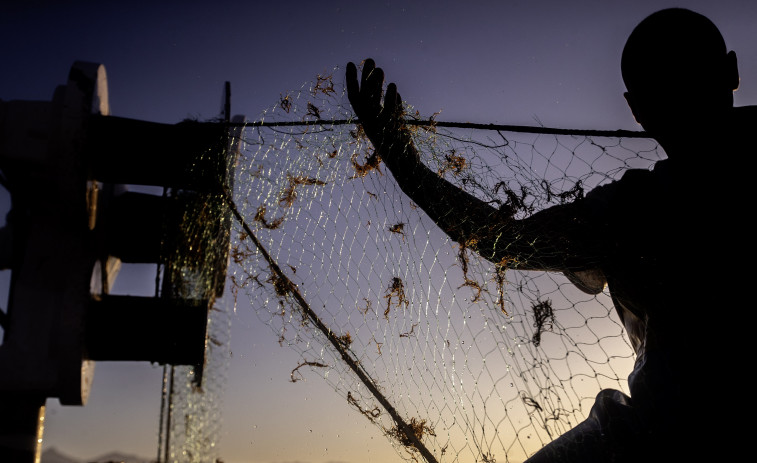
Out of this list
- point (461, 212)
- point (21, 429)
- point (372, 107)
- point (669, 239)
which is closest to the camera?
point (669, 239)

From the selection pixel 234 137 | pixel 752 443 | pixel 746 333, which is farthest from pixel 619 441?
pixel 234 137

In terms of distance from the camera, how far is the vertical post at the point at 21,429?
14.7 ft

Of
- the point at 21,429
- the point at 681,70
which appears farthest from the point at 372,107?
the point at 21,429

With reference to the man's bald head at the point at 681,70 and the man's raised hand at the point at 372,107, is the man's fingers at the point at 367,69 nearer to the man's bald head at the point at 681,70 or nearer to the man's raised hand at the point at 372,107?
the man's raised hand at the point at 372,107

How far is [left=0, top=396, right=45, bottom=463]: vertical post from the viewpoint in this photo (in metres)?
4.49

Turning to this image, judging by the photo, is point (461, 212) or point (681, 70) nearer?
point (681, 70)

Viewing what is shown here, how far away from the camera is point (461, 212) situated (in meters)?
1.73

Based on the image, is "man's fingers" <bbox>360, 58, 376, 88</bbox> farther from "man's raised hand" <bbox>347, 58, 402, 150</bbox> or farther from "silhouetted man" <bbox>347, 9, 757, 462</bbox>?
"silhouetted man" <bbox>347, 9, 757, 462</bbox>

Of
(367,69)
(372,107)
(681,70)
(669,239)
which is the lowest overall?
(669,239)

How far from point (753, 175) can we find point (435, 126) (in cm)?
194

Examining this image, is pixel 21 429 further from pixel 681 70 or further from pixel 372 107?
pixel 681 70

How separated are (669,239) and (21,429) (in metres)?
5.23

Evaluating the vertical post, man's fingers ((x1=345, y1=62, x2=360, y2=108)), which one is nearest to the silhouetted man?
man's fingers ((x1=345, y1=62, x2=360, y2=108))

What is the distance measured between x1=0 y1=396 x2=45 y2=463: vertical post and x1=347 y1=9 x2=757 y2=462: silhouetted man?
15.0ft
